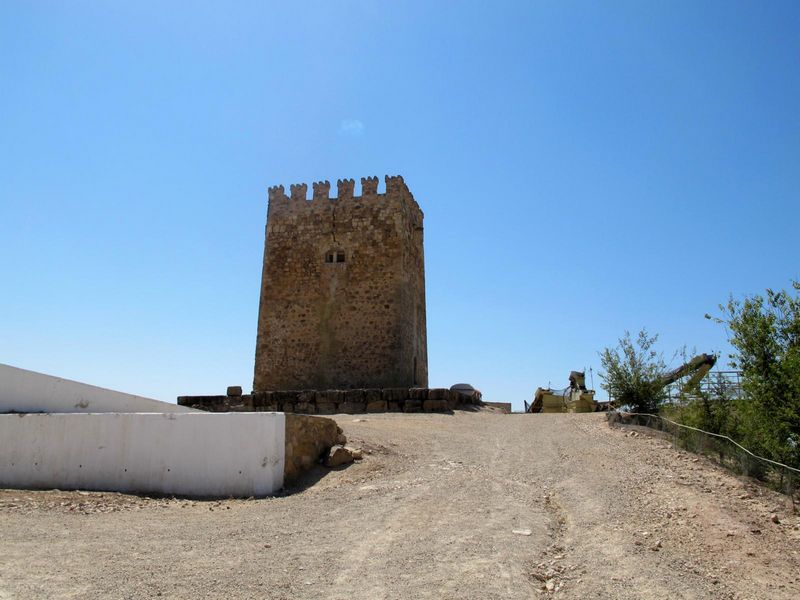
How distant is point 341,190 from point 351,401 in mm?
7469

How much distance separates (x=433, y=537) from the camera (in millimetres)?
4934

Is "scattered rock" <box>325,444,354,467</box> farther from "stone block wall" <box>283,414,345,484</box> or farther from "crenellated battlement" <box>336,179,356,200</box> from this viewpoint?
"crenellated battlement" <box>336,179,356,200</box>

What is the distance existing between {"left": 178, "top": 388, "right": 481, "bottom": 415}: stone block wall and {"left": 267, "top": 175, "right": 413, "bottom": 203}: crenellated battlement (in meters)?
6.84

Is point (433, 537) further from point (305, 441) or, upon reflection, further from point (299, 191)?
point (299, 191)

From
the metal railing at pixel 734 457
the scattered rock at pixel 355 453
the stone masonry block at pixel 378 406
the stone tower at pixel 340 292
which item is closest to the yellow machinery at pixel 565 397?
the stone tower at pixel 340 292

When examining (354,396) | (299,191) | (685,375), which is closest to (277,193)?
(299,191)

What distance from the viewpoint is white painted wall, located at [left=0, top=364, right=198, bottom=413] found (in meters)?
8.95

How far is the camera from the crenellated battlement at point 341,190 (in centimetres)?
1912

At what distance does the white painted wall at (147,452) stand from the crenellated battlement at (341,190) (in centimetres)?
1277

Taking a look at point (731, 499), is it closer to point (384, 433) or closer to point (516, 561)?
point (516, 561)

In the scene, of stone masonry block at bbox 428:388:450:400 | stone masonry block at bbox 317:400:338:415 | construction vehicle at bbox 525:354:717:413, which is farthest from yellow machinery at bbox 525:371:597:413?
stone masonry block at bbox 317:400:338:415

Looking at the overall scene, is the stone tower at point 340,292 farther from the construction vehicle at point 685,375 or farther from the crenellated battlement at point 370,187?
the construction vehicle at point 685,375

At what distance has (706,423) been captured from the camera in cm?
1095

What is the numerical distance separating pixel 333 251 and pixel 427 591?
52.7ft
